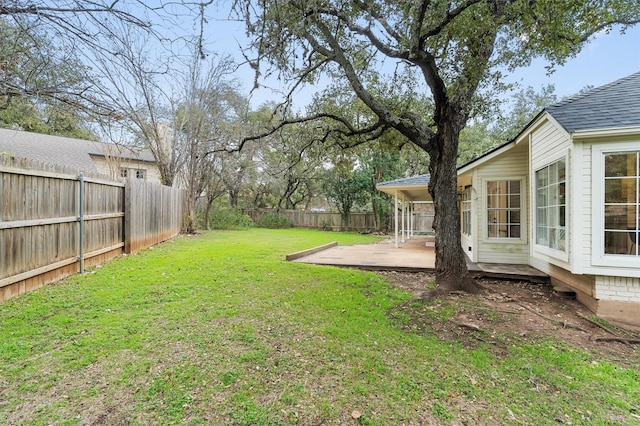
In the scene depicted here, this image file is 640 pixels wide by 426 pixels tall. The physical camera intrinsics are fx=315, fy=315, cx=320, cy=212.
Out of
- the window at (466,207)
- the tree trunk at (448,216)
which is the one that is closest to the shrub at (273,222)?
the window at (466,207)

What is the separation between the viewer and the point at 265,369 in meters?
2.85

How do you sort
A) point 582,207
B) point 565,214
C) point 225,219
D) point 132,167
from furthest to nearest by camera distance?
point 132,167, point 225,219, point 565,214, point 582,207

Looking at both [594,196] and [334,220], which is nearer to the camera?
[594,196]

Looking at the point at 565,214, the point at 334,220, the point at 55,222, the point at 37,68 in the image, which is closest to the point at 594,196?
the point at 565,214

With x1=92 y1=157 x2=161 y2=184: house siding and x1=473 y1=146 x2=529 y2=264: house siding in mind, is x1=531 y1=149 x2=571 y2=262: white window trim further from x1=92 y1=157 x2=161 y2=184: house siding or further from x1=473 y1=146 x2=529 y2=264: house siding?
x1=92 y1=157 x2=161 y2=184: house siding

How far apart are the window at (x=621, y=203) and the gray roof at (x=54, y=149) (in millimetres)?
16078

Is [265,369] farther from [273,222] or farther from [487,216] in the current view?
[273,222]

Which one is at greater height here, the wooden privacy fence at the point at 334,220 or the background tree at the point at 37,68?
the background tree at the point at 37,68

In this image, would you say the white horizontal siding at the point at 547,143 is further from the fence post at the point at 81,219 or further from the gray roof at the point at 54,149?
the gray roof at the point at 54,149

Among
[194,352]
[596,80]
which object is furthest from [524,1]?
[596,80]

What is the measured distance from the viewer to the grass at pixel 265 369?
2.30 meters

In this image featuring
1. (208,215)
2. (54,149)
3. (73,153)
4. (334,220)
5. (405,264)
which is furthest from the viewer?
(334,220)

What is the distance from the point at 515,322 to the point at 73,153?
20643 mm

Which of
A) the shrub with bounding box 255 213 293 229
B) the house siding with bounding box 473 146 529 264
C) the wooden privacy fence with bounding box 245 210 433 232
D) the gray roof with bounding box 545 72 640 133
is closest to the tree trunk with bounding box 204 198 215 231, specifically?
the shrub with bounding box 255 213 293 229
